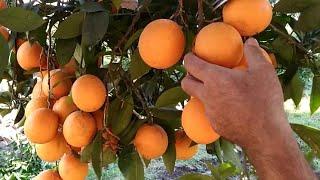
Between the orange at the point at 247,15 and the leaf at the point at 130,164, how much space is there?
0.30 metres

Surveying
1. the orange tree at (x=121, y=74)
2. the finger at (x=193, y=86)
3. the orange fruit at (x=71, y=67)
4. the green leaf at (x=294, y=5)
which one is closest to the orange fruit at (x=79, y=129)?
the orange tree at (x=121, y=74)

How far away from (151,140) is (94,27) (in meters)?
0.19

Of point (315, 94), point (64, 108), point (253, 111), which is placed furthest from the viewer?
point (315, 94)

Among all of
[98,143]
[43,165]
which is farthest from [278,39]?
[43,165]

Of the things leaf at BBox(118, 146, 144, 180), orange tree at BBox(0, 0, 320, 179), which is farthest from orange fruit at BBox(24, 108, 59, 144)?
leaf at BBox(118, 146, 144, 180)

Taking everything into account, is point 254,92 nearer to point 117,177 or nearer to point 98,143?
point 98,143

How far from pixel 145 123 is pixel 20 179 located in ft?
7.12

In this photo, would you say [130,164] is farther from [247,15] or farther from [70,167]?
[247,15]

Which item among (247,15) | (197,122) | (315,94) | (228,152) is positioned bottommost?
(228,152)

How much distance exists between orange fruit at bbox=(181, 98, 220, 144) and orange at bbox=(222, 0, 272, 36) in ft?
0.32

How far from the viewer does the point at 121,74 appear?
2.50 ft

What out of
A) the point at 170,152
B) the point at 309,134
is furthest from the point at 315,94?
the point at 170,152

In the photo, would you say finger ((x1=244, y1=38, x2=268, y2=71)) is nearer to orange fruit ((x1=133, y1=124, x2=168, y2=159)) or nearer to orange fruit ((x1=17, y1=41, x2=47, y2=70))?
orange fruit ((x1=133, y1=124, x2=168, y2=159))

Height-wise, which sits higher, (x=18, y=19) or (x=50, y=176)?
(x=18, y=19)
